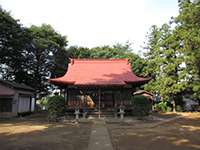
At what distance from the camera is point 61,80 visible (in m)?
29.4

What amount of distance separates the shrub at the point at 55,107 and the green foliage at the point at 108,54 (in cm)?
2603

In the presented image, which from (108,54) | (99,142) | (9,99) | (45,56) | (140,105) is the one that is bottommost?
(99,142)

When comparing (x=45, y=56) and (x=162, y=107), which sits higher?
(x=45, y=56)

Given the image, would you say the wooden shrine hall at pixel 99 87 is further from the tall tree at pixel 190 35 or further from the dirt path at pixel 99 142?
the dirt path at pixel 99 142

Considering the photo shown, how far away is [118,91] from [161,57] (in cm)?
1657

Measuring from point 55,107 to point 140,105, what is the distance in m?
7.55

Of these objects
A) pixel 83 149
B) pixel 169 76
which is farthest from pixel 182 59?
pixel 83 149

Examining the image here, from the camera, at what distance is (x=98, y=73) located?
3212 centimetres

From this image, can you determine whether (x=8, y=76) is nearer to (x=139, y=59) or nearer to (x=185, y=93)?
(x=139, y=59)

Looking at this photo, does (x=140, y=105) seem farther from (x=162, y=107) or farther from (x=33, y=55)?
(x=33, y=55)

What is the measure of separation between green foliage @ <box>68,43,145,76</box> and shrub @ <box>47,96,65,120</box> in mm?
26033

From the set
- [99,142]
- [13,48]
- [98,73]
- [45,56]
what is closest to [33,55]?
[45,56]

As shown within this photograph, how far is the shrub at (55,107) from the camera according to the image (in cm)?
2586

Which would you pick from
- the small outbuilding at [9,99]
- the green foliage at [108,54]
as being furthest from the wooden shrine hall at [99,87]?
→ the green foliage at [108,54]
